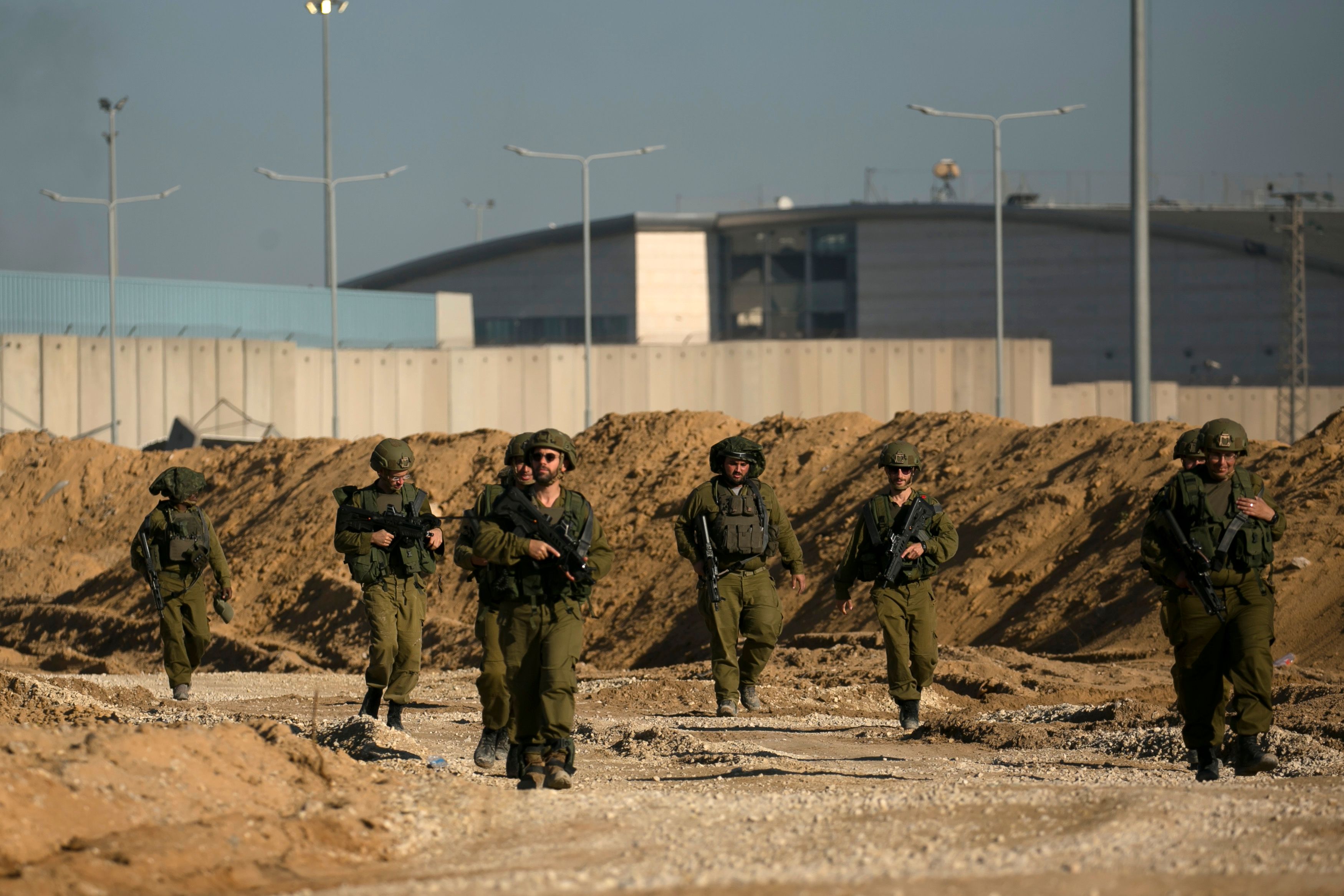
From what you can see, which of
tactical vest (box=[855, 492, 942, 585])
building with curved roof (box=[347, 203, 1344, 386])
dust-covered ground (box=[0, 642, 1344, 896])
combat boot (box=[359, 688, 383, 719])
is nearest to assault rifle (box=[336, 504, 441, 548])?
combat boot (box=[359, 688, 383, 719])

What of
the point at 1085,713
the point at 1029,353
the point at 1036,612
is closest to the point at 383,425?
the point at 1029,353

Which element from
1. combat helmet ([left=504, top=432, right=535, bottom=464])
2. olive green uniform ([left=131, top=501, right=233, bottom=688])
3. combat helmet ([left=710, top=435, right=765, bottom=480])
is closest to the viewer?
combat helmet ([left=504, top=432, right=535, bottom=464])

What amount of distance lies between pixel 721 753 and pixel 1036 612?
5.79m

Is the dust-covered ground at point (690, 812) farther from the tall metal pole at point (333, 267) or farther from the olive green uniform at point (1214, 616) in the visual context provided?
the tall metal pole at point (333, 267)

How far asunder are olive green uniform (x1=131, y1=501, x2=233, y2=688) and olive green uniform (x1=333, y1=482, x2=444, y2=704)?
2.35 meters

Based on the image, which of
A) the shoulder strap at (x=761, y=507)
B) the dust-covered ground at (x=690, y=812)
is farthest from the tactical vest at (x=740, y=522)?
the dust-covered ground at (x=690, y=812)

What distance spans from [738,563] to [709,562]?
0.21 metres

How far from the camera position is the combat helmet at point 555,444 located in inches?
290

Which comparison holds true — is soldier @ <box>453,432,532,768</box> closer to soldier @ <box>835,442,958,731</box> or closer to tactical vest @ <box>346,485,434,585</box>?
tactical vest @ <box>346,485,434,585</box>

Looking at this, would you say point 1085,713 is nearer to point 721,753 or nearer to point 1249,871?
point 721,753

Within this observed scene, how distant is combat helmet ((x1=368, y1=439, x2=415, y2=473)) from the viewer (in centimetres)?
966

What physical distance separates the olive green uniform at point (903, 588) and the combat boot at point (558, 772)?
2.85 meters

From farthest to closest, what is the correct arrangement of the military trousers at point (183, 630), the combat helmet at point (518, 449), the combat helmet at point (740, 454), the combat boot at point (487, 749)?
the military trousers at point (183, 630), the combat helmet at point (740, 454), the combat boot at point (487, 749), the combat helmet at point (518, 449)

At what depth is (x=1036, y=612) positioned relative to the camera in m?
13.9
